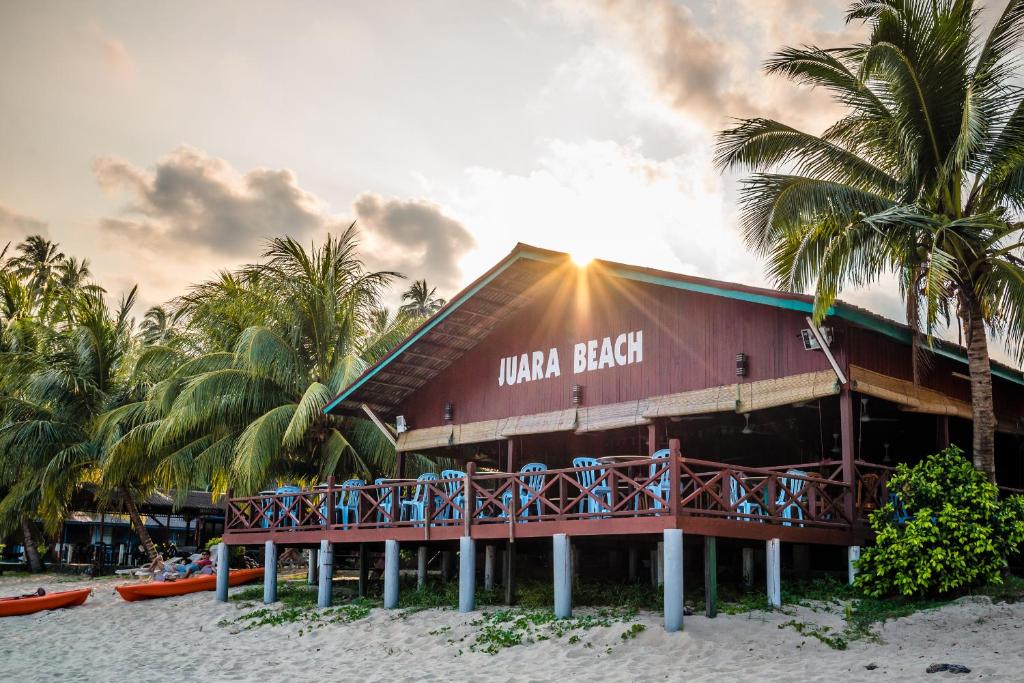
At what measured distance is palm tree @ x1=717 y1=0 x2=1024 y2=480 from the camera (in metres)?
15.1

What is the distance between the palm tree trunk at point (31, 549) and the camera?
121ft

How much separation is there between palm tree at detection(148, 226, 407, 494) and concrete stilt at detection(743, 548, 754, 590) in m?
12.2

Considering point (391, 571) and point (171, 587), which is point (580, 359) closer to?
point (391, 571)

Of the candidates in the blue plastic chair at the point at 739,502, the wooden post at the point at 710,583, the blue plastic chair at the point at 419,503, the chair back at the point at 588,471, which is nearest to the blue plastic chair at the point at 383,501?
the blue plastic chair at the point at 419,503

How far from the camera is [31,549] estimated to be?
122 feet

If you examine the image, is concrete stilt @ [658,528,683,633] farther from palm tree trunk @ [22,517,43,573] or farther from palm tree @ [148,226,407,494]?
palm tree trunk @ [22,517,43,573]

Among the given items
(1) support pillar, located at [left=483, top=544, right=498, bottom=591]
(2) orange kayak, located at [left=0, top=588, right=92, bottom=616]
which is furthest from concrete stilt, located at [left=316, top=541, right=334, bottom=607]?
(2) orange kayak, located at [left=0, top=588, right=92, bottom=616]

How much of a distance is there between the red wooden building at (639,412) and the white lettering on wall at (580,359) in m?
0.03

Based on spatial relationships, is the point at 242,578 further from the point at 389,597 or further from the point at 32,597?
the point at 389,597

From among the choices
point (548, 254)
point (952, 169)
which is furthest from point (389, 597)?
point (952, 169)

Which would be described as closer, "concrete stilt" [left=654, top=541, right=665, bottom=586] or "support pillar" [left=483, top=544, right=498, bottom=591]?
"concrete stilt" [left=654, top=541, right=665, bottom=586]

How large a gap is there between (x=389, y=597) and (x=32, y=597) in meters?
10.1

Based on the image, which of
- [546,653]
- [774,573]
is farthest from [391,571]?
[774,573]

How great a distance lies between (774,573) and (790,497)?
3.80 ft
